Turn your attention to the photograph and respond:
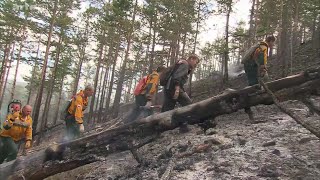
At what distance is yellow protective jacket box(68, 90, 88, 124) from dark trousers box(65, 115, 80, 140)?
8.6 inches

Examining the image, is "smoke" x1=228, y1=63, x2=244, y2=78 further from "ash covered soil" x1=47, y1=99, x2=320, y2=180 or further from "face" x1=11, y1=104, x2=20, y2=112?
"face" x1=11, y1=104, x2=20, y2=112

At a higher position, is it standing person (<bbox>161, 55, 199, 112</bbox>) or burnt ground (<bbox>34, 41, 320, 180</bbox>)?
standing person (<bbox>161, 55, 199, 112</bbox>)

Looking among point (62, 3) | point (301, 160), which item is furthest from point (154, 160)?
point (62, 3)

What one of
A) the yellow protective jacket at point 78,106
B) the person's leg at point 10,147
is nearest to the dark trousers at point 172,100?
the yellow protective jacket at point 78,106

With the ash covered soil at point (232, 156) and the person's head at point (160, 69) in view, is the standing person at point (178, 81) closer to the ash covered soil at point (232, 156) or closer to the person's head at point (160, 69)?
the person's head at point (160, 69)

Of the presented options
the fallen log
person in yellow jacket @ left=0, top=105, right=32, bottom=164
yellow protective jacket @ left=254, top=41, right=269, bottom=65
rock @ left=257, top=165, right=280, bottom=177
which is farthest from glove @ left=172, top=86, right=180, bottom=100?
person in yellow jacket @ left=0, top=105, right=32, bottom=164

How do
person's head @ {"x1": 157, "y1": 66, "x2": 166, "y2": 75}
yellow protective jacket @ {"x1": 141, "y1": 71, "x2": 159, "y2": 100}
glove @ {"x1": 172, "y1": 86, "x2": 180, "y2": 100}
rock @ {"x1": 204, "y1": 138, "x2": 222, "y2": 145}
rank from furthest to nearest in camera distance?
1. yellow protective jacket @ {"x1": 141, "y1": 71, "x2": 159, "y2": 100}
2. person's head @ {"x1": 157, "y1": 66, "x2": 166, "y2": 75}
3. glove @ {"x1": 172, "y1": 86, "x2": 180, "y2": 100}
4. rock @ {"x1": 204, "y1": 138, "x2": 222, "y2": 145}

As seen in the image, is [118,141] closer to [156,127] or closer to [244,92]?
[156,127]

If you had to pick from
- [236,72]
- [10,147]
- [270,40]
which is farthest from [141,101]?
[236,72]

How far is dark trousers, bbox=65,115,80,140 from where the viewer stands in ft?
23.3

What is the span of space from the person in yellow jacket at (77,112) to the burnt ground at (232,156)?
934 mm

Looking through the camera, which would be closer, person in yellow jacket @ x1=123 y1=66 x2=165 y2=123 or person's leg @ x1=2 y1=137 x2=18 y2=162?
person's leg @ x1=2 y1=137 x2=18 y2=162

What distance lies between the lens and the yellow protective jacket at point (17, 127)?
20.4 ft

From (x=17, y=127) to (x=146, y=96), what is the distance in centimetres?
318
